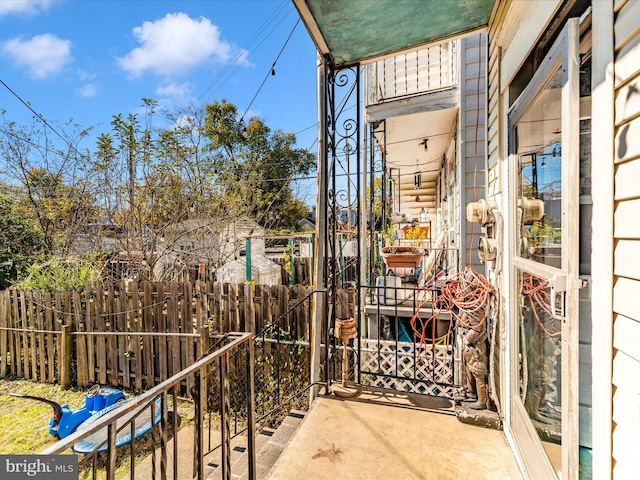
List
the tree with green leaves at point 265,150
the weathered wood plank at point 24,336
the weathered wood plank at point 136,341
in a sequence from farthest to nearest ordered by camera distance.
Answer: the tree with green leaves at point 265,150 → the weathered wood plank at point 24,336 → the weathered wood plank at point 136,341

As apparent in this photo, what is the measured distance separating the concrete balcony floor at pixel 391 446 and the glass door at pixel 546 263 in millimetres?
251

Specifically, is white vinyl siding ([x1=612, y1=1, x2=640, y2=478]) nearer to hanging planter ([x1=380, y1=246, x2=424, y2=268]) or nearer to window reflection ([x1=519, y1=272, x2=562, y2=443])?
window reflection ([x1=519, y1=272, x2=562, y2=443])

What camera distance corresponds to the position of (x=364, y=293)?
15.5 ft

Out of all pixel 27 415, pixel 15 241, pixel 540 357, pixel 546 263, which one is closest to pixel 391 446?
pixel 540 357

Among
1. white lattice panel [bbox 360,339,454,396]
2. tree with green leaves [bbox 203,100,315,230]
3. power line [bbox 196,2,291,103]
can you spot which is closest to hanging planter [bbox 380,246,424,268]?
white lattice panel [bbox 360,339,454,396]

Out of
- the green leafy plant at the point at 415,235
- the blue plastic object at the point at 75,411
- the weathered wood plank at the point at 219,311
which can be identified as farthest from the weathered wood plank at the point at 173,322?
the green leafy plant at the point at 415,235

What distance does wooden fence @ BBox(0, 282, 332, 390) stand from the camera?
4.06 m

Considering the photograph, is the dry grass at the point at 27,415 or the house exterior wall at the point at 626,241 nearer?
the house exterior wall at the point at 626,241

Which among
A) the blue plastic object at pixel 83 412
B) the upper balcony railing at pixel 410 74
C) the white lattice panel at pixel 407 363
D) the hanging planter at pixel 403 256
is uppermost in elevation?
the upper balcony railing at pixel 410 74

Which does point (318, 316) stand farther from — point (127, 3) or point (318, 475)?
point (127, 3)

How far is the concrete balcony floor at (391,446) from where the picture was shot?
1.85 m

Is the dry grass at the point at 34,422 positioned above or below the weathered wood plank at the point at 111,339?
below

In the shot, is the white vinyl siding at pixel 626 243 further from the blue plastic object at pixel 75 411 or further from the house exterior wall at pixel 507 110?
the blue plastic object at pixel 75 411

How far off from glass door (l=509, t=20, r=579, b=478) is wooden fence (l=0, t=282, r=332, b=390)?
8.10ft
